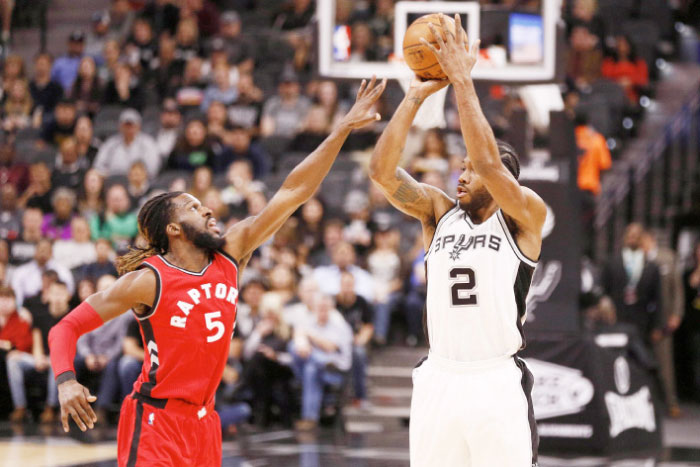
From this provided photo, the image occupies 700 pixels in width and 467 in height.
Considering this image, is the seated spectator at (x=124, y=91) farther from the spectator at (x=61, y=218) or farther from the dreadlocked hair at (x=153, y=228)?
the dreadlocked hair at (x=153, y=228)

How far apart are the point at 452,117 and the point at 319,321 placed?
3238 millimetres

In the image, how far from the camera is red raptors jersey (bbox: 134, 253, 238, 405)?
4602 millimetres

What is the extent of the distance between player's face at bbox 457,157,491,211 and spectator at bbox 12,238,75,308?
24.5 feet

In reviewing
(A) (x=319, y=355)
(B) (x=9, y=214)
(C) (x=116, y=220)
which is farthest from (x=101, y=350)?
(B) (x=9, y=214)

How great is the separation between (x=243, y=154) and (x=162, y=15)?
13.1 ft

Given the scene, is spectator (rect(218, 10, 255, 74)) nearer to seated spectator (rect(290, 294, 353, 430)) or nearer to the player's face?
seated spectator (rect(290, 294, 353, 430))

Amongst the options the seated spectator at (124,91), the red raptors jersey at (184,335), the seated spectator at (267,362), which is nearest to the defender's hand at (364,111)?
the red raptors jersey at (184,335)

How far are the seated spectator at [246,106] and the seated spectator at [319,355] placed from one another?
390 cm

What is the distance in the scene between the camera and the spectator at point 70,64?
15547 millimetres

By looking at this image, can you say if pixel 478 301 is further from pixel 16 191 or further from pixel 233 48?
pixel 233 48

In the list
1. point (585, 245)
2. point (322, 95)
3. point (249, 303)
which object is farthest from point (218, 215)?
point (585, 245)

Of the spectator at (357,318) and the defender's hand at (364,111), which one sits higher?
the defender's hand at (364,111)

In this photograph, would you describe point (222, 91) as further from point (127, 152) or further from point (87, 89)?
point (87, 89)

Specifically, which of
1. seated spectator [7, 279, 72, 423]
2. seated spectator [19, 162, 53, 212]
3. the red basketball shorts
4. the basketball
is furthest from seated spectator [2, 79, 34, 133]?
the red basketball shorts
